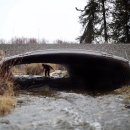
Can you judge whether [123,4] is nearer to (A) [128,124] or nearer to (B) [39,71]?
Answer: (B) [39,71]

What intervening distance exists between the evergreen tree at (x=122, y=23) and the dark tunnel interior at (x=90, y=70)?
3.12 metres

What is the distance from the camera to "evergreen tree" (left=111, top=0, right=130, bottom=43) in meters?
14.0

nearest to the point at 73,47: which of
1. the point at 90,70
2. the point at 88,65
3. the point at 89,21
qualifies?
the point at 88,65

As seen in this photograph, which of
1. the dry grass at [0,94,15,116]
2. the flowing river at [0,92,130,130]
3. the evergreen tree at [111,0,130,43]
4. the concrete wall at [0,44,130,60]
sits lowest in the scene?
the flowing river at [0,92,130,130]

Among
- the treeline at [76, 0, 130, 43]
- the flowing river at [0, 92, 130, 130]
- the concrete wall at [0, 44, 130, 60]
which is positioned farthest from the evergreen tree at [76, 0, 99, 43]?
the flowing river at [0, 92, 130, 130]

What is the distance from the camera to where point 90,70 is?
474 inches

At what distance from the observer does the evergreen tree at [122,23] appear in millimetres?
14008

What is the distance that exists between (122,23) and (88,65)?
170 inches

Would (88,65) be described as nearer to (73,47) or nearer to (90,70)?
(90,70)

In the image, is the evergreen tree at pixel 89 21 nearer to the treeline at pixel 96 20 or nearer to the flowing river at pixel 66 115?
the treeline at pixel 96 20

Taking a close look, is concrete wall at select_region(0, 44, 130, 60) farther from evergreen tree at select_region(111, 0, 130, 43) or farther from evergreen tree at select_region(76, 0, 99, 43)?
evergreen tree at select_region(76, 0, 99, 43)

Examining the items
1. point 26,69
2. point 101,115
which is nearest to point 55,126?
point 101,115

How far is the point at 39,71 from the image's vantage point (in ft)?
55.6

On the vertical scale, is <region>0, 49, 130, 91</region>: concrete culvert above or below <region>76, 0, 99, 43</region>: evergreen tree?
below
